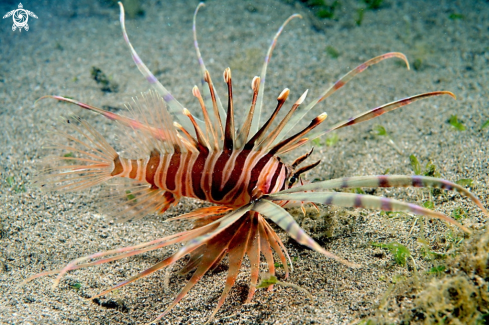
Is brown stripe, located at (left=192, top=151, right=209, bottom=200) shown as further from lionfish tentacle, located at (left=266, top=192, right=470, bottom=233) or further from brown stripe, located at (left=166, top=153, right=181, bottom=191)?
lionfish tentacle, located at (left=266, top=192, right=470, bottom=233)

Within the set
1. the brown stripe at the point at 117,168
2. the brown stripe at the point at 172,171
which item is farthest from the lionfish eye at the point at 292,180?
the brown stripe at the point at 117,168

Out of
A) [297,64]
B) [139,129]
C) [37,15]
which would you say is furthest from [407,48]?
[37,15]

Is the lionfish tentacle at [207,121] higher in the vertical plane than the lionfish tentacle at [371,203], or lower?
higher

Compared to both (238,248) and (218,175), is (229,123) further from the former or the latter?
(238,248)

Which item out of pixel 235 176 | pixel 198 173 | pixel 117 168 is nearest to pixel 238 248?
pixel 235 176

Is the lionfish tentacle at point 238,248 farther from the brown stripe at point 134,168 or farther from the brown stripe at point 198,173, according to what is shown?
the brown stripe at point 134,168

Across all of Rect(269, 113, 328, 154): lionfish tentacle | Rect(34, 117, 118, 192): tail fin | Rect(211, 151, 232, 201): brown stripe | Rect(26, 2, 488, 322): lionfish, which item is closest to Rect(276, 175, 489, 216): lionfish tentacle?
Rect(26, 2, 488, 322): lionfish
